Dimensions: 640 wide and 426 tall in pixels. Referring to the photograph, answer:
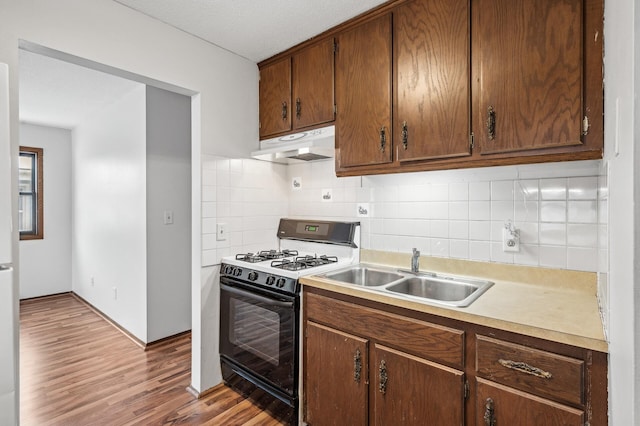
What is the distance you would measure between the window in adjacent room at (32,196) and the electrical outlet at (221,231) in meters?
3.78

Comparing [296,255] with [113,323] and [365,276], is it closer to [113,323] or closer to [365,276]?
[365,276]

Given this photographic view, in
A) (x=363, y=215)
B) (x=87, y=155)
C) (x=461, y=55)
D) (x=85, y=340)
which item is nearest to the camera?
(x=461, y=55)

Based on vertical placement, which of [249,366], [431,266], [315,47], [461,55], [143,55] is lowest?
[249,366]

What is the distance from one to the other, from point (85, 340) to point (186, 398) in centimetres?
164

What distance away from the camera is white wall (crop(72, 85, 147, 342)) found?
301 cm

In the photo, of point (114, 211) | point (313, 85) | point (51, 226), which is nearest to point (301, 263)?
point (313, 85)

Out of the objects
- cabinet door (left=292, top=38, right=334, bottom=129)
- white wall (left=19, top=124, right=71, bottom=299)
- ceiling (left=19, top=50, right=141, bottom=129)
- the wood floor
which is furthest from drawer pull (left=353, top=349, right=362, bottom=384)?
white wall (left=19, top=124, right=71, bottom=299)

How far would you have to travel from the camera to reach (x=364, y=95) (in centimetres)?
191

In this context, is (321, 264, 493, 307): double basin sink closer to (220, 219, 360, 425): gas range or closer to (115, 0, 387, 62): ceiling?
(220, 219, 360, 425): gas range

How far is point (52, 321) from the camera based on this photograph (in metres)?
3.60

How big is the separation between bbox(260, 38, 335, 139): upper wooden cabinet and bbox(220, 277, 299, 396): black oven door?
1.19 m

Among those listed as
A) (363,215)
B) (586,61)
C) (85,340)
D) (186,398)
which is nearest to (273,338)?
(186,398)

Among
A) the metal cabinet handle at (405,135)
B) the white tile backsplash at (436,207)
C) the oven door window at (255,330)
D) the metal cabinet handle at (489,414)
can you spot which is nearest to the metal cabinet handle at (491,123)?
the white tile backsplash at (436,207)

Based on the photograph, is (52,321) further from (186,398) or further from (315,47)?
(315,47)
